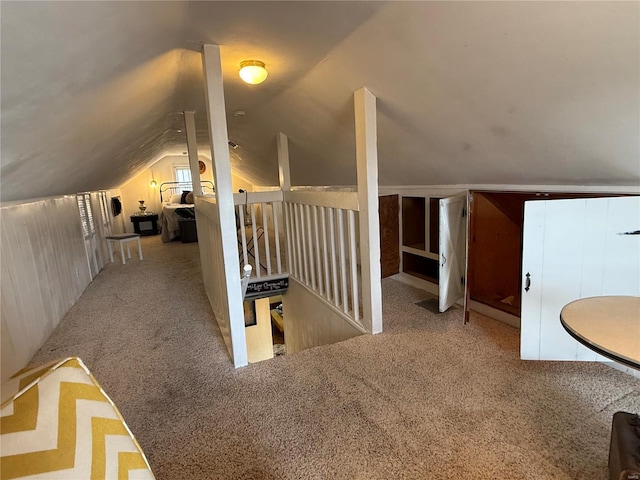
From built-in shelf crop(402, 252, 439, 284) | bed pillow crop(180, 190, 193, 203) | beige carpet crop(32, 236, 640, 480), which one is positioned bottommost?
beige carpet crop(32, 236, 640, 480)

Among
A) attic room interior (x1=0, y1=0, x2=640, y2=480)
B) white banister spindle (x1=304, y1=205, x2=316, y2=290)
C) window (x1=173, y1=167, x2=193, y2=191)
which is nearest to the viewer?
attic room interior (x1=0, y1=0, x2=640, y2=480)

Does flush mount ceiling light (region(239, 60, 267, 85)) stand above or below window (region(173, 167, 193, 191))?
above

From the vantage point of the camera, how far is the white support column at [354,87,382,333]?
101 inches

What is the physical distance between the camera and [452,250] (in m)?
3.13

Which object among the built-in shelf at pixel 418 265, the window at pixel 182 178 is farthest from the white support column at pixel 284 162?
the window at pixel 182 178

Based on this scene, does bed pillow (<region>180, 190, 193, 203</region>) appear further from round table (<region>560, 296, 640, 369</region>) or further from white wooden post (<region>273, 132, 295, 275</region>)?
round table (<region>560, 296, 640, 369</region>)

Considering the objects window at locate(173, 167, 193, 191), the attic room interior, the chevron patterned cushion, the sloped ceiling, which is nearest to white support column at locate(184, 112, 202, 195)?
the attic room interior

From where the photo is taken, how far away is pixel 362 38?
2172mm

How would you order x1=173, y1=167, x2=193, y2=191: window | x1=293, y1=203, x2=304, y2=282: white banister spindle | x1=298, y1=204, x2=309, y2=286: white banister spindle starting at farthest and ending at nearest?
1. x1=173, y1=167, x2=193, y2=191: window
2. x1=293, y1=203, x2=304, y2=282: white banister spindle
3. x1=298, y1=204, x2=309, y2=286: white banister spindle

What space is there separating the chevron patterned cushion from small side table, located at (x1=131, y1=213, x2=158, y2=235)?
895 centimetres

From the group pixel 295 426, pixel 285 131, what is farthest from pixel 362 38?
pixel 295 426

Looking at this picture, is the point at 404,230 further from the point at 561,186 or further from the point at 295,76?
the point at 295,76

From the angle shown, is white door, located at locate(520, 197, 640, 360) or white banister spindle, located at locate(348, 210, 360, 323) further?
white banister spindle, located at locate(348, 210, 360, 323)

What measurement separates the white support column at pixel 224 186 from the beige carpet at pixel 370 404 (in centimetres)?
30
